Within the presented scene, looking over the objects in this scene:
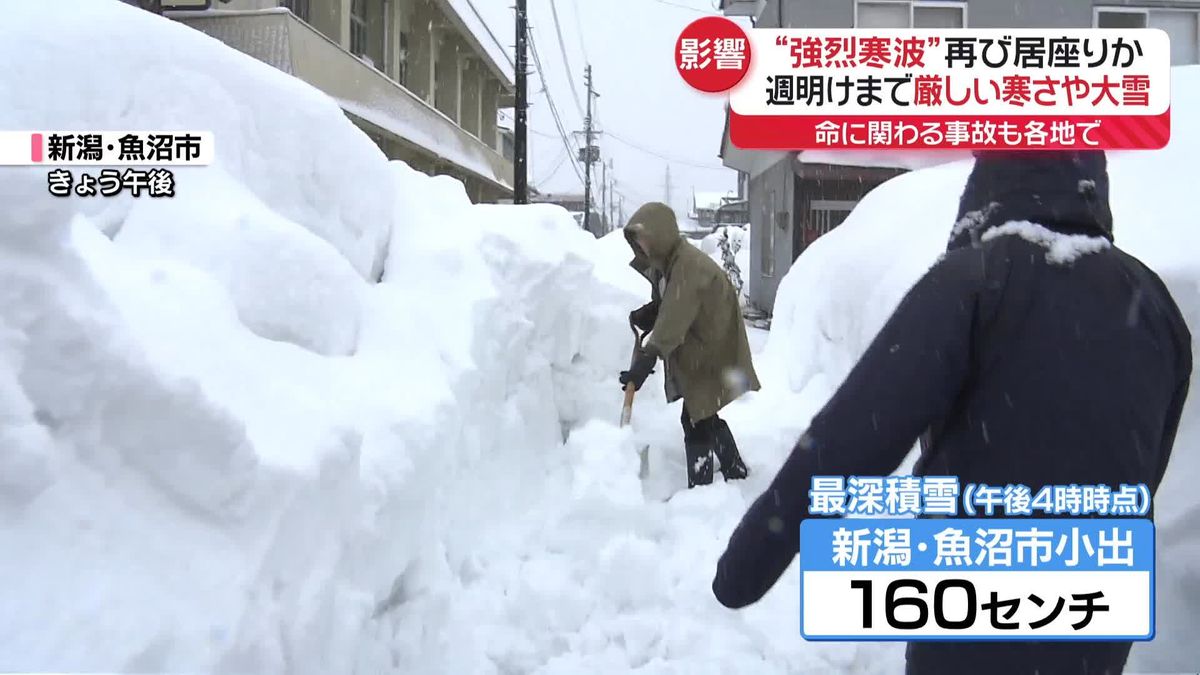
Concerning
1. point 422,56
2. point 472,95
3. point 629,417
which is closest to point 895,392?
point 629,417

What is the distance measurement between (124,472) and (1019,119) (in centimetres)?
239

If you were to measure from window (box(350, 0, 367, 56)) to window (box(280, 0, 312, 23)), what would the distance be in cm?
119

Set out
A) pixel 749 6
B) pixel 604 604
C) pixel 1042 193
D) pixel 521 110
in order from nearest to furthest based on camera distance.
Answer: pixel 1042 193 → pixel 604 604 → pixel 749 6 → pixel 521 110

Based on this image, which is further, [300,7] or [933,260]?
[300,7]

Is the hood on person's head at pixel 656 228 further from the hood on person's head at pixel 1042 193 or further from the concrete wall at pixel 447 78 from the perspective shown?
the concrete wall at pixel 447 78

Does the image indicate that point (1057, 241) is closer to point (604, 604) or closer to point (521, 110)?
point (604, 604)

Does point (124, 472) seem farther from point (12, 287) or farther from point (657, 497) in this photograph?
point (657, 497)

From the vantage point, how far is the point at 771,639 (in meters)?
2.76

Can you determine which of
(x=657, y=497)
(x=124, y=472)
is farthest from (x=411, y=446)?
(x=657, y=497)

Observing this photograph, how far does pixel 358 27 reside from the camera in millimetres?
11594

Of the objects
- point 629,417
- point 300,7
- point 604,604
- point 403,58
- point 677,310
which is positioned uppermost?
point 403,58

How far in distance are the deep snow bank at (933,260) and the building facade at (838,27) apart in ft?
1.40

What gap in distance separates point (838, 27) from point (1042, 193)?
381 centimetres

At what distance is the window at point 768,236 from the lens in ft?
38.2
